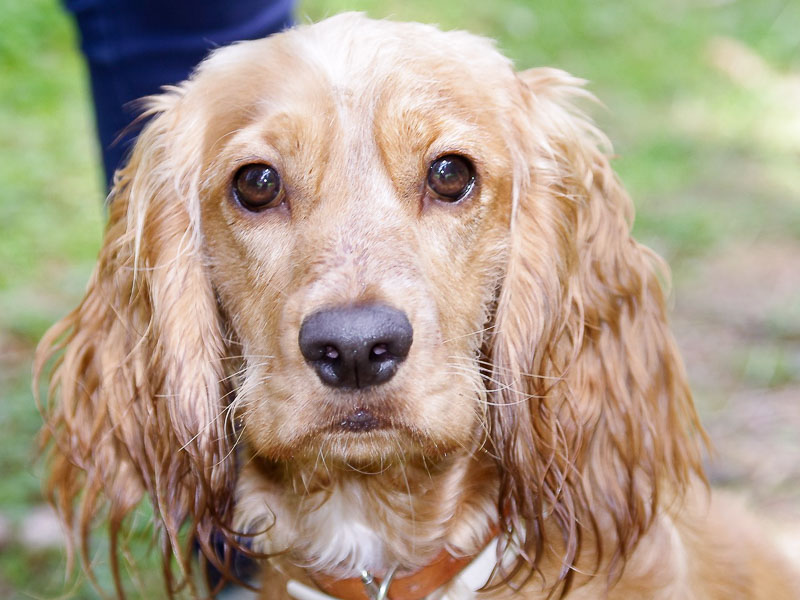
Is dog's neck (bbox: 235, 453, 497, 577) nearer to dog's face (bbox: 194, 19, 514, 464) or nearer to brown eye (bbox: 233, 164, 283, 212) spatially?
dog's face (bbox: 194, 19, 514, 464)

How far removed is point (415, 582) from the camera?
8.32 feet

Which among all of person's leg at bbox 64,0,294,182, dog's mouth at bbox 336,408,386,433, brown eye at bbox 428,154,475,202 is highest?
person's leg at bbox 64,0,294,182

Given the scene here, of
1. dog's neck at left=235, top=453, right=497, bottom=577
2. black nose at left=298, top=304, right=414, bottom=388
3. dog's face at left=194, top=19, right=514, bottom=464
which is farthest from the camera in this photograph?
dog's neck at left=235, top=453, right=497, bottom=577

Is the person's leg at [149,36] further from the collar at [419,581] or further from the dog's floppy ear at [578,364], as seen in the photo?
the collar at [419,581]

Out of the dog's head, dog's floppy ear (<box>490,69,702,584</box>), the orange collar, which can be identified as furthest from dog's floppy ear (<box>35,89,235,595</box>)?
dog's floppy ear (<box>490,69,702,584</box>)

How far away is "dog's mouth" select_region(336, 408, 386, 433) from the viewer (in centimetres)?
216

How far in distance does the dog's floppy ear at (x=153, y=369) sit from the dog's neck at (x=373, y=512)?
0.48 ft

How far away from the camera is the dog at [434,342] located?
2.42 metres

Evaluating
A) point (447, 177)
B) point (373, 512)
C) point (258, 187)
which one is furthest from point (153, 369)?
point (447, 177)

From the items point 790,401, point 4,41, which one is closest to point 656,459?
point 790,401

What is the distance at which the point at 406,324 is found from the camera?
2.14m

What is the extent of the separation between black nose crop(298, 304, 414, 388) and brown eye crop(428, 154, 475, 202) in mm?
433

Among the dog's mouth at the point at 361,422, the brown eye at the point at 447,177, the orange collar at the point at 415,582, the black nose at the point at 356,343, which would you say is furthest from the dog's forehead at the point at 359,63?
the orange collar at the point at 415,582

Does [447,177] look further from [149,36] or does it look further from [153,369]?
[149,36]
